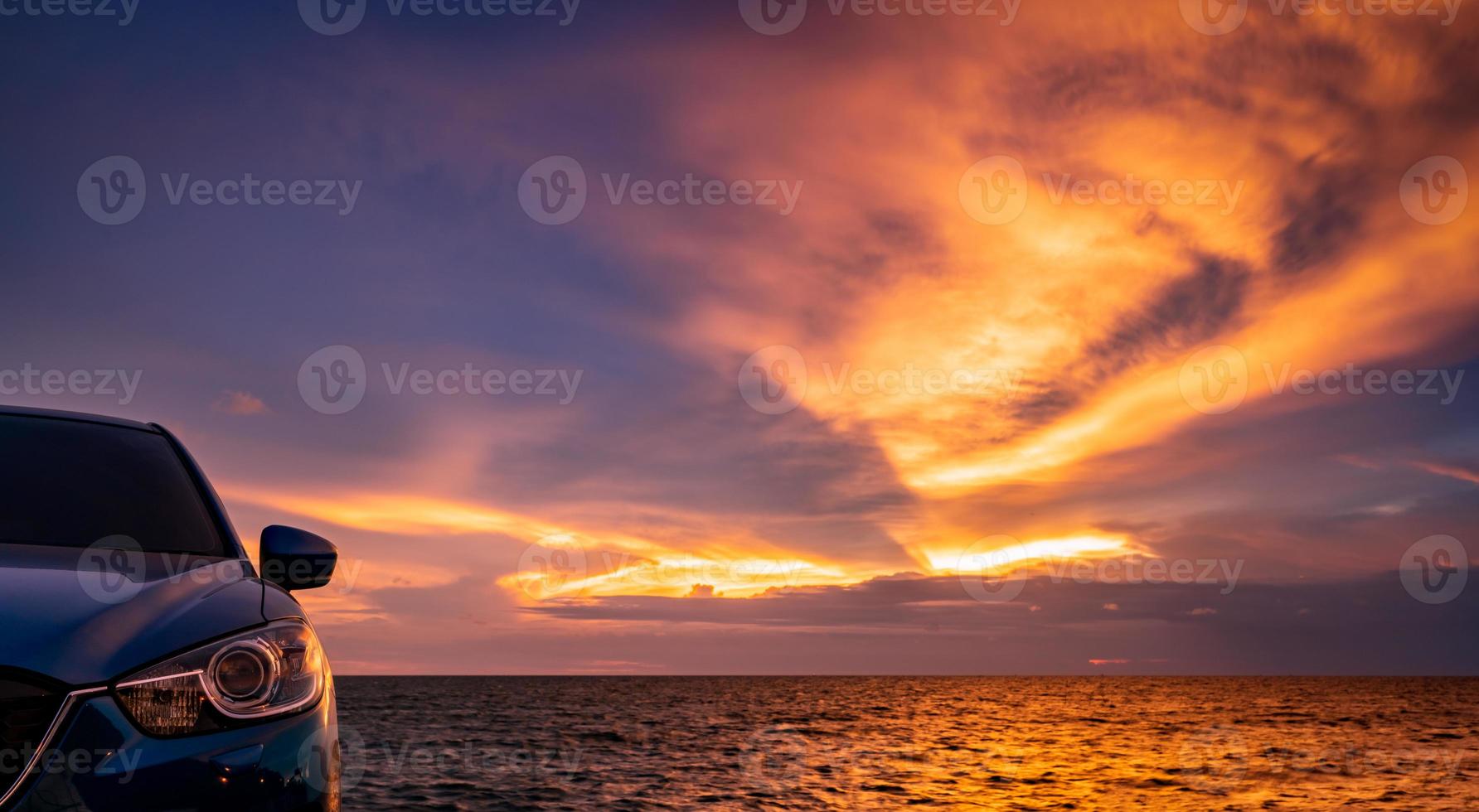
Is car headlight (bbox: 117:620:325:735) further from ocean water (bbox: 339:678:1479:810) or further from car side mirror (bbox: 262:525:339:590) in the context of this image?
ocean water (bbox: 339:678:1479:810)

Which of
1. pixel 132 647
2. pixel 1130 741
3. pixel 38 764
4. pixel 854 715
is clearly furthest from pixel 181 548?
pixel 854 715

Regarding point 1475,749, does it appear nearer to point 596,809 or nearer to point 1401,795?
point 1401,795

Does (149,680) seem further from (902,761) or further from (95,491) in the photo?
(902,761)

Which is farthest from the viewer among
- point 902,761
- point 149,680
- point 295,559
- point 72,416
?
point 902,761

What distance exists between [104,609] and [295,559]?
0.98 meters

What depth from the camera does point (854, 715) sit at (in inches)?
2367

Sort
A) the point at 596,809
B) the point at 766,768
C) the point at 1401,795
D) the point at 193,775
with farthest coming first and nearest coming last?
the point at 766,768
the point at 1401,795
the point at 596,809
the point at 193,775

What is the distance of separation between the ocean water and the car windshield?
1644cm

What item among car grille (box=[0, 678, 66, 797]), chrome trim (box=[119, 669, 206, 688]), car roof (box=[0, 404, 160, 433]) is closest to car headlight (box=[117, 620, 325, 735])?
chrome trim (box=[119, 669, 206, 688])

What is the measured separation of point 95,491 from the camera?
352 cm

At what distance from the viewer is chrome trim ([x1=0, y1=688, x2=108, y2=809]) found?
6.59 feet

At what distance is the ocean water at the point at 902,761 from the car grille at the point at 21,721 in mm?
17626

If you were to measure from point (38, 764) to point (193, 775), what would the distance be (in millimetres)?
305

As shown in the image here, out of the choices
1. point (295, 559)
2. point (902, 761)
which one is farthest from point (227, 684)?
point (902, 761)
